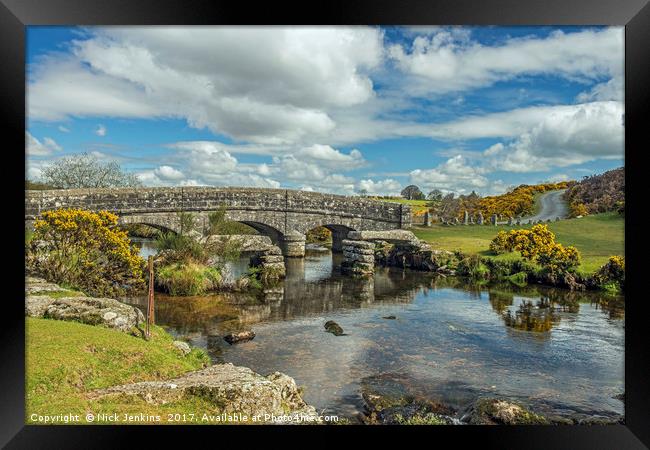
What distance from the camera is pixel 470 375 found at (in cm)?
902

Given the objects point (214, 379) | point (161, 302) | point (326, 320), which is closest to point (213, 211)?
point (161, 302)

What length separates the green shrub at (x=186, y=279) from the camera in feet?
51.2

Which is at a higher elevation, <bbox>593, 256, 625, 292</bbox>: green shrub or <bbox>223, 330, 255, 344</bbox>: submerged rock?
<bbox>593, 256, 625, 292</bbox>: green shrub

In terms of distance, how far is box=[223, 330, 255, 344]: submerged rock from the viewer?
10.7 m

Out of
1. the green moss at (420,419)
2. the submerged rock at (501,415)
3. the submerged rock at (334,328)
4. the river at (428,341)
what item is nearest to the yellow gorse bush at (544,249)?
the river at (428,341)

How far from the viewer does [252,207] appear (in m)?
23.2

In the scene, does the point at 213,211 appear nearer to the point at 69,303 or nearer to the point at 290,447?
the point at 69,303

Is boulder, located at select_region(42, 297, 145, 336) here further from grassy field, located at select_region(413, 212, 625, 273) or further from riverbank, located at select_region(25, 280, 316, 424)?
grassy field, located at select_region(413, 212, 625, 273)

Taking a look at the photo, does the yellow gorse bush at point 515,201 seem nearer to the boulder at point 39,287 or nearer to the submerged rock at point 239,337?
the submerged rock at point 239,337

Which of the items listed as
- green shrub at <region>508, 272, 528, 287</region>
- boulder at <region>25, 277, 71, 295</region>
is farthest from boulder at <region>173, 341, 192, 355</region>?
green shrub at <region>508, 272, 528, 287</region>

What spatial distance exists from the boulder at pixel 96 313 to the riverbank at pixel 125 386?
265 millimetres

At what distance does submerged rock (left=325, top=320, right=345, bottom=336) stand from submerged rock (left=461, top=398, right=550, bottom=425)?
16.6 feet
